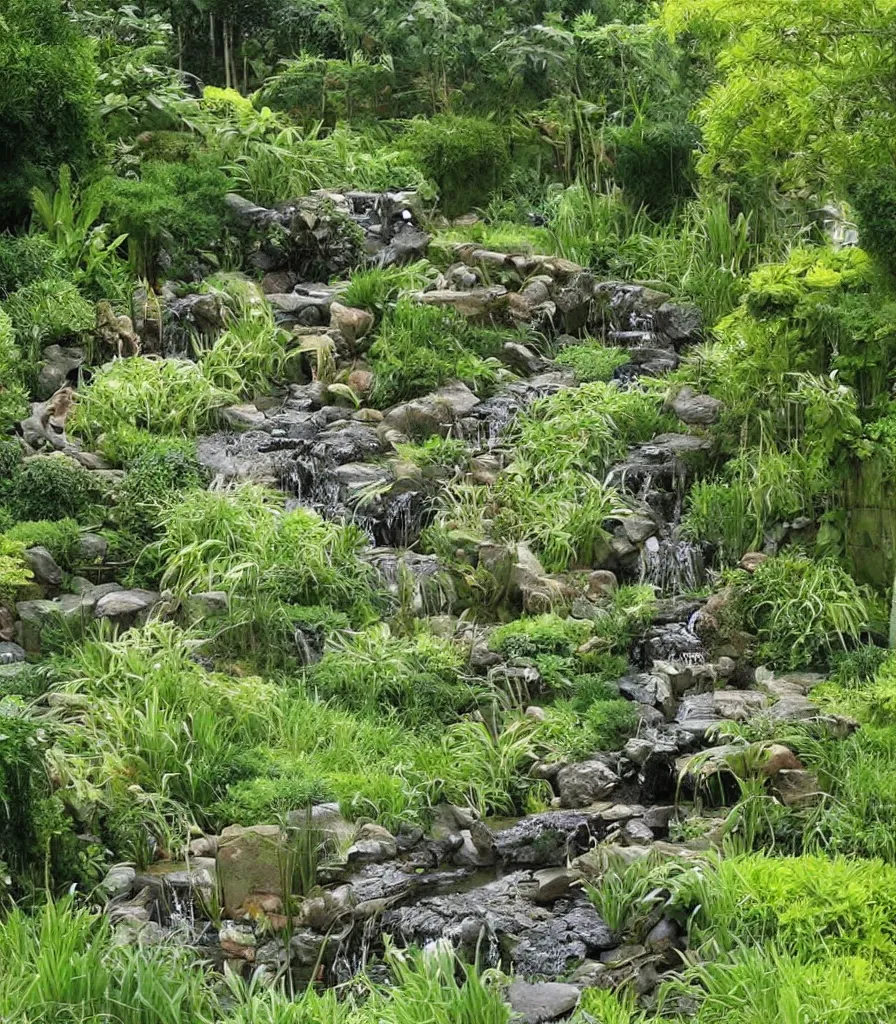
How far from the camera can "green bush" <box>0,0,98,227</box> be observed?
13016mm

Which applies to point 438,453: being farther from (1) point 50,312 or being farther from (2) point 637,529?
(1) point 50,312

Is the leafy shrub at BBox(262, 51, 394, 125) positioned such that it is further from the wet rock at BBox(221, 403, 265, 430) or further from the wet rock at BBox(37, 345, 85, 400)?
the wet rock at BBox(221, 403, 265, 430)

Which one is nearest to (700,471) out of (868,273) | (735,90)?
(868,273)

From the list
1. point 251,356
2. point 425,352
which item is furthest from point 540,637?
point 251,356

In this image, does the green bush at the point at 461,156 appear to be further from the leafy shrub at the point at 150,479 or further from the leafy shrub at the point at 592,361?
the leafy shrub at the point at 150,479

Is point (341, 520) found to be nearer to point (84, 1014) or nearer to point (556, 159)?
point (84, 1014)

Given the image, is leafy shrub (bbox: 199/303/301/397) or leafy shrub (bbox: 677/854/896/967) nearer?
leafy shrub (bbox: 677/854/896/967)

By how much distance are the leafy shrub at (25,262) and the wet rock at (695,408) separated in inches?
213

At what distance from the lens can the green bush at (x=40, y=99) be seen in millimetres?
13016

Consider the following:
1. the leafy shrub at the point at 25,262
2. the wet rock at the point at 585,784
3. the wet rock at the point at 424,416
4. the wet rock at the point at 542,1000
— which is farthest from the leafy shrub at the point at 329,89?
the wet rock at the point at 542,1000

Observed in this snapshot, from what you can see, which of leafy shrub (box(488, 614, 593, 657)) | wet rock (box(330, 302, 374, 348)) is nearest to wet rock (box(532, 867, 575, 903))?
leafy shrub (box(488, 614, 593, 657))

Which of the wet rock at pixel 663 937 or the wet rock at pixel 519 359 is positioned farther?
the wet rock at pixel 519 359

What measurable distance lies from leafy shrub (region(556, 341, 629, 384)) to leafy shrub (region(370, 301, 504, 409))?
0.63 meters

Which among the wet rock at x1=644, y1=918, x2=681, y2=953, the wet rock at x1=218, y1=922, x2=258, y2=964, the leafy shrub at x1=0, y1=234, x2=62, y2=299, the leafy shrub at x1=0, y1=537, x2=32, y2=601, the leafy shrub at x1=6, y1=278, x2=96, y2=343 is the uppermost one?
the leafy shrub at x1=0, y1=234, x2=62, y2=299
